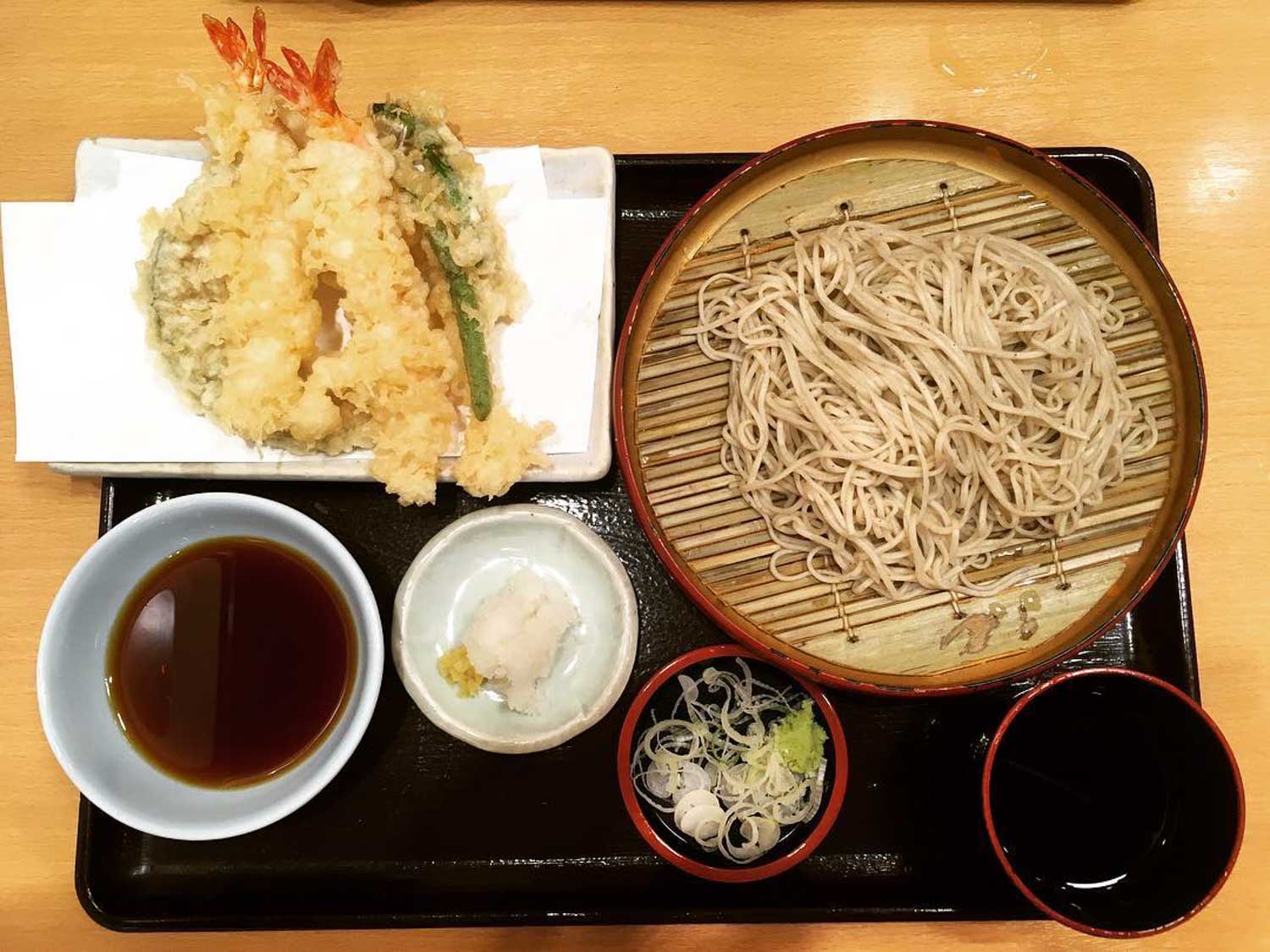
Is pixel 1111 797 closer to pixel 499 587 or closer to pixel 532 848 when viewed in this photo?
pixel 532 848

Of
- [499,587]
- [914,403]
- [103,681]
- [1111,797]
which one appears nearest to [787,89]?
[914,403]

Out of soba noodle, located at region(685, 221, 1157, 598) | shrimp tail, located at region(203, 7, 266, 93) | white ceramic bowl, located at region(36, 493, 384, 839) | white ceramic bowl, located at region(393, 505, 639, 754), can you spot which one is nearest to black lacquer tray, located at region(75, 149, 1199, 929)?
white ceramic bowl, located at region(393, 505, 639, 754)

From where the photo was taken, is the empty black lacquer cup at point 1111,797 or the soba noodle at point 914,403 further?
the soba noodle at point 914,403

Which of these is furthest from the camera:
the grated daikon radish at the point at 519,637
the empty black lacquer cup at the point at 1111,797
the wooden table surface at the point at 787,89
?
the wooden table surface at the point at 787,89

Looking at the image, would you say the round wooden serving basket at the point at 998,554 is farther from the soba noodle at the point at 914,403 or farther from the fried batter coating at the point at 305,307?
the fried batter coating at the point at 305,307

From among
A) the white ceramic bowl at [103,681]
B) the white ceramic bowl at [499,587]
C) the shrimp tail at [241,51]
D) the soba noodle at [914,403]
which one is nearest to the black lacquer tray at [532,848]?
the white ceramic bowl at [499,587]

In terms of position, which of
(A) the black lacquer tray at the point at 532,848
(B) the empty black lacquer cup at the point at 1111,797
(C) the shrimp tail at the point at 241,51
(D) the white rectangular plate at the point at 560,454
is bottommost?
(A) the black lacquer tray at the point at 532,848

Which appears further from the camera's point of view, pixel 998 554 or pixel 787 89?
pixel 787 89

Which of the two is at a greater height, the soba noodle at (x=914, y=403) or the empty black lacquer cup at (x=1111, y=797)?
the soba noodle at (x=914, y=403)

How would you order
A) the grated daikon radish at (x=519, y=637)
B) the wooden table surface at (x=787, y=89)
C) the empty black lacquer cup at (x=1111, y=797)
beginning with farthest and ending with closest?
1. the wooden table surface at (x=787, y=89)
2. the grated daikon radish at (x=519, y=637)
3. the empty black lacquer cup at (x=1111, y=797)
